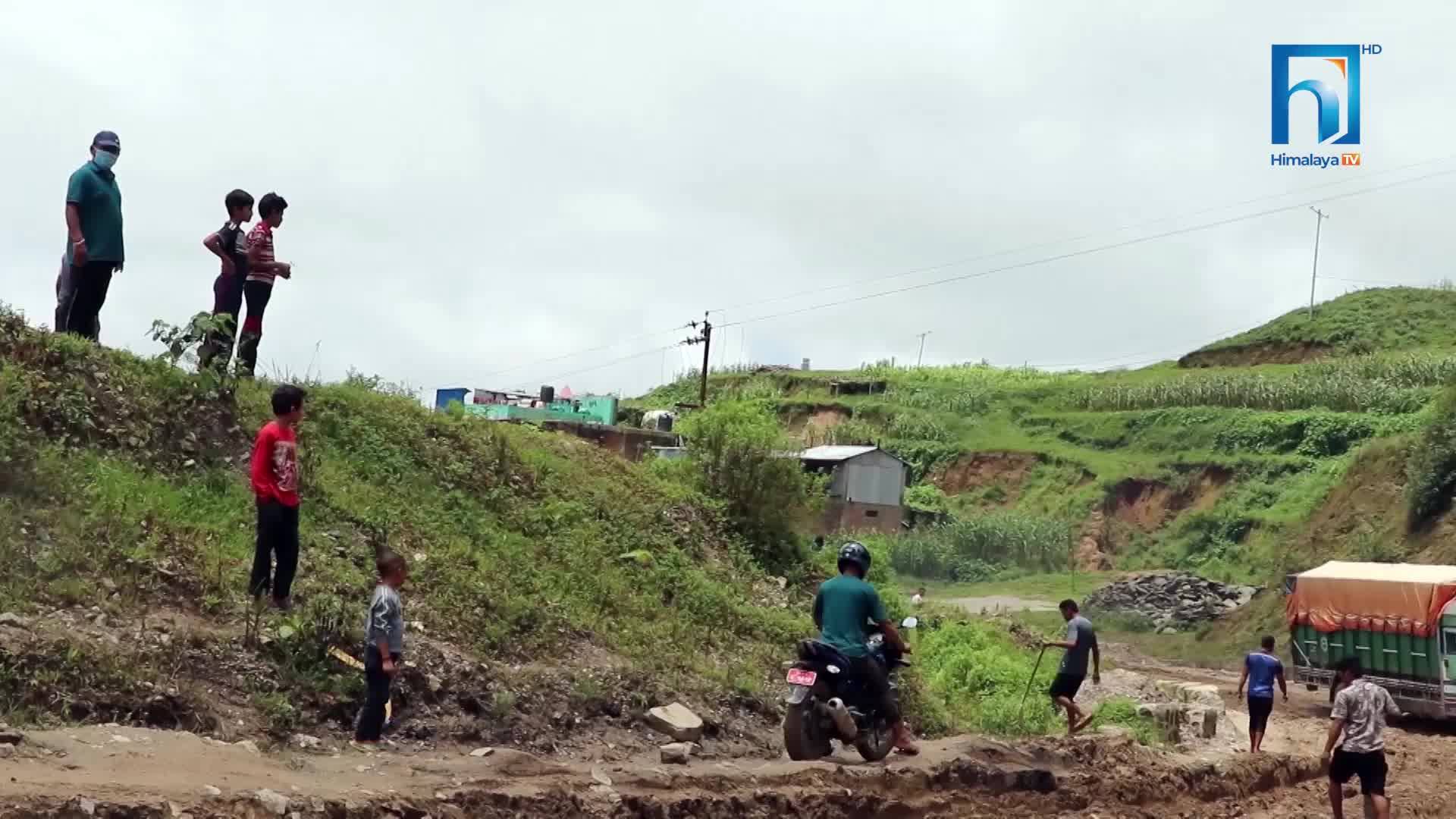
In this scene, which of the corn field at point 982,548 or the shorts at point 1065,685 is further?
the corn field at point 982,548

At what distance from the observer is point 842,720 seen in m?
10.2

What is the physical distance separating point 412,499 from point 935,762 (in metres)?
5.62

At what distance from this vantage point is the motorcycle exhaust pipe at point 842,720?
10.2 m

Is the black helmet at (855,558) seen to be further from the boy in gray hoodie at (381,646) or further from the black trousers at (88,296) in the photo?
the black trousers at (88,296)

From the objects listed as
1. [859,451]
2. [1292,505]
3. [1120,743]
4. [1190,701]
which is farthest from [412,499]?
[1292,505]

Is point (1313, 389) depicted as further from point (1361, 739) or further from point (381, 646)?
point (381, 646)

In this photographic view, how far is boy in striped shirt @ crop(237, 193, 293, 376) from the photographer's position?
40.3 ft

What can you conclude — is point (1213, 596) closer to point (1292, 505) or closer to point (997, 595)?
point (997, 595)

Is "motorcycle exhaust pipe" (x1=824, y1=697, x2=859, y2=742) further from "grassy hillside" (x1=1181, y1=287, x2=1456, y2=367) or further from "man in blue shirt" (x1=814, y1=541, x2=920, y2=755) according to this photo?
"grassy hillside" (x1=1181, y1=287, x2=1456, y2=367)

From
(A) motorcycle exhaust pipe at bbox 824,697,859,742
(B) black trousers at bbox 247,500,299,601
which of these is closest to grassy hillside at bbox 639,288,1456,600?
(A) motorcycle exhaust pipe at bbox 824,697,859,742

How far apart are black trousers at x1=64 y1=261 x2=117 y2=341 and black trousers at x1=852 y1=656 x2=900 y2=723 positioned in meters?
6.96

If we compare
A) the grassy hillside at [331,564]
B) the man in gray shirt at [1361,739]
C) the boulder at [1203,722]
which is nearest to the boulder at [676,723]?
the grassy hillside at [331,564]

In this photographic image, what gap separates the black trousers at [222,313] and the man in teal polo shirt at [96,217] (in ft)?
2.94

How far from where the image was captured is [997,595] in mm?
41094
